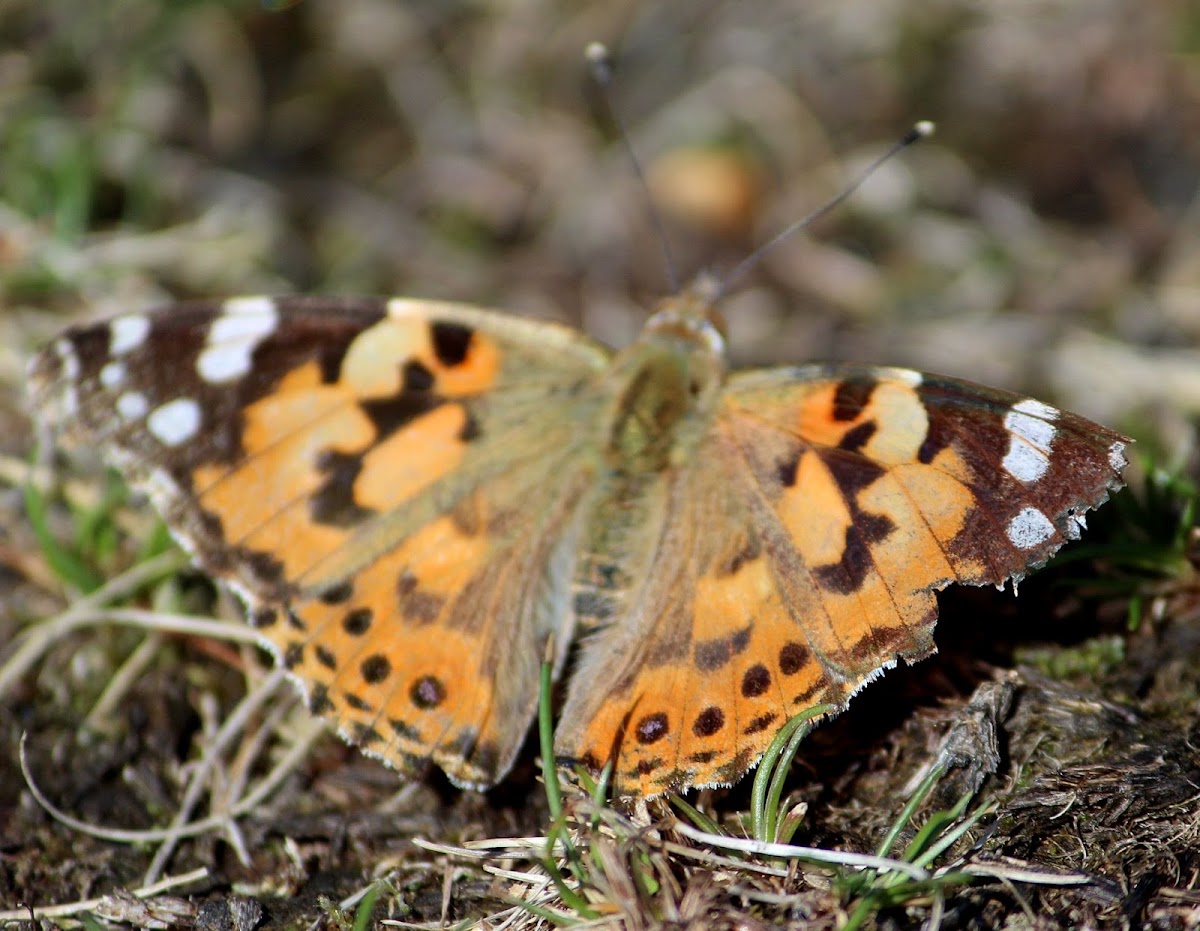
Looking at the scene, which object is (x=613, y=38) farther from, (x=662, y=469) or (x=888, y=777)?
(x=888, y=777)

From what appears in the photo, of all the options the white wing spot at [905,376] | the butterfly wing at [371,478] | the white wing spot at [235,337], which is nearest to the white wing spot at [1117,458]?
the white wing spot at [905,376]

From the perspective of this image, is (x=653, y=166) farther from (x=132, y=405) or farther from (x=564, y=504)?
(x=132, y=405)

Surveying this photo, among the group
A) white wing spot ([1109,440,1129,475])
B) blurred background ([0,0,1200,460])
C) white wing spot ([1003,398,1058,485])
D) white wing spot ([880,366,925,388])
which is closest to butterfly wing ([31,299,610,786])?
white wing spot ([880,366,925,388])

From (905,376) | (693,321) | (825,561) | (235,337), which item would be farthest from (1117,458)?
(235,337)

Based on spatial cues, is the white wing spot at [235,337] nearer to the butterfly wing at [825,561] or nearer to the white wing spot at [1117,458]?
the butterfly wing at [825,561]

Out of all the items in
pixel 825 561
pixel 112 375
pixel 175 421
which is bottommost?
pixel 825 561

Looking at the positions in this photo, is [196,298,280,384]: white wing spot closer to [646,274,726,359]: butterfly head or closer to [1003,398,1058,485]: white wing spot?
[646,274,726,359]: butterfly head

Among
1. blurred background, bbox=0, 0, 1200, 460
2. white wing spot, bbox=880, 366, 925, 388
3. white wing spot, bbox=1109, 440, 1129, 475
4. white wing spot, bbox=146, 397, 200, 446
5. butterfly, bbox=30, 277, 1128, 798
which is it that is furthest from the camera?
blurred background, bbox=0, 0, 1200, 460
